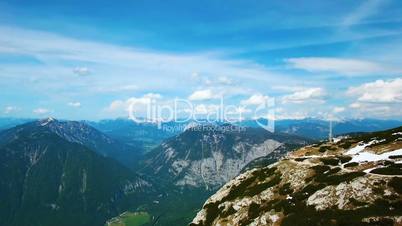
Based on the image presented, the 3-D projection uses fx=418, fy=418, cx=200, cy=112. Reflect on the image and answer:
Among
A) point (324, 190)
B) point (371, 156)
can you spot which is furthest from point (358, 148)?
point (324, 190)

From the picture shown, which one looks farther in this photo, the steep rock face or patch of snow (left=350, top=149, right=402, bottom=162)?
patch of snow (left=350, top=149, right=402, bottom=162)

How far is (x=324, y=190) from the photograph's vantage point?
75750 millimetres

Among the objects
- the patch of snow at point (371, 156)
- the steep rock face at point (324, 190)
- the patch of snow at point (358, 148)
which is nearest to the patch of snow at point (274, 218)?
the steep rock face at point (324, 190)

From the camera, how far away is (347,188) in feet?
238

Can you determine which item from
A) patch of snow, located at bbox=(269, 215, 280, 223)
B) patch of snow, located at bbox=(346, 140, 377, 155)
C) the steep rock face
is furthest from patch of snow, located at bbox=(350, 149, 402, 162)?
patch of snow, located at bbox=(269, 215, 280, 223)

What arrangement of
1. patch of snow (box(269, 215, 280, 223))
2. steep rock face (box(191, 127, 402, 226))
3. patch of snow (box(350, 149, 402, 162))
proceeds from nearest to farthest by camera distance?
steep rock face (box(191, 127, 402, 226))
patch of snow (box(269, 215, 280, 223))
patch of snow (box(350, 149, 402, 162))

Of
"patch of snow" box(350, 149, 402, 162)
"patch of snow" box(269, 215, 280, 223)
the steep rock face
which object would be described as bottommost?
"patch of snow" box(269, 215, 280, 223)

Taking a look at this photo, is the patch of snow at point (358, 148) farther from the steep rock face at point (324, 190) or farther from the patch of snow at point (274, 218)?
the patch of snow at point (274, 218)

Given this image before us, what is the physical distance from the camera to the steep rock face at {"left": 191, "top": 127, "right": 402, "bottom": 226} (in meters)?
65.2

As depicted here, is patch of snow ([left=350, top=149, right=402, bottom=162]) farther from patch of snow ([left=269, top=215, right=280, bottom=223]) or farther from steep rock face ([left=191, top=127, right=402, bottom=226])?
patch of snow ([left=269, top=215, right=280, bottom=223])

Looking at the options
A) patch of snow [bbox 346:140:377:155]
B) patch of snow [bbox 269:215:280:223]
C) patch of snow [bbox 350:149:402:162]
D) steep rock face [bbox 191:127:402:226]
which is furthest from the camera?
patch of snow [bbox 346:140:377:155]

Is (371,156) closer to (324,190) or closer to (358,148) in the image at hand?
(358,148)

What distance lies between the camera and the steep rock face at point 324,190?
6525cm

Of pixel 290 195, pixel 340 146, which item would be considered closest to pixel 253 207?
Answer: pixel 290 195
